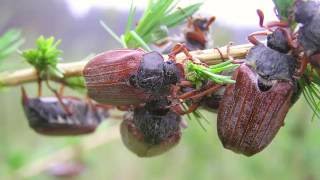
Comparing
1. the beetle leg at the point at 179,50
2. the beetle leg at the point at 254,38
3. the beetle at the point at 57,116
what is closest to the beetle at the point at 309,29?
the beetle leg at the point at 254,38

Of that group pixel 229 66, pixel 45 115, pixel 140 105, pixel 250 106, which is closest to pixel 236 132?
pixel 250 106

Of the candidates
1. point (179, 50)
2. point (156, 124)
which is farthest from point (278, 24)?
point (156, 124)

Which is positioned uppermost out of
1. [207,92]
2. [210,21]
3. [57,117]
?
[207,92]

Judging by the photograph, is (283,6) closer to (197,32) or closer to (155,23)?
(155,23)

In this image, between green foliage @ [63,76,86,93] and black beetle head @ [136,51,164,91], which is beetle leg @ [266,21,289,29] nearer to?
black beetle head @ [136,51,164,91]

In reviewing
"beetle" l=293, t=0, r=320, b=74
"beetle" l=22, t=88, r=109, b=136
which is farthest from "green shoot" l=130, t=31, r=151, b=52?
"beetle" l=22, t=88, r=109, b=136
